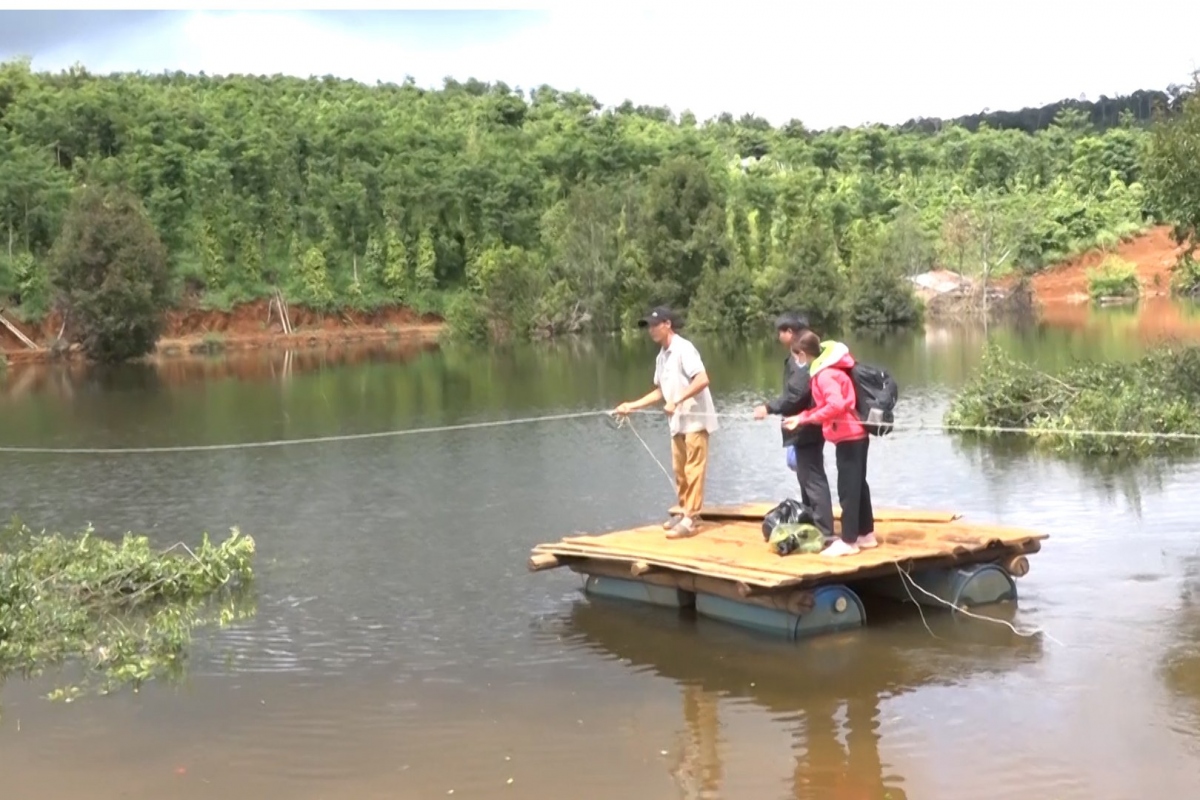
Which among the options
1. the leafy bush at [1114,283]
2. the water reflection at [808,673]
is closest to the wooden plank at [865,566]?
the water reflection at [808,673]

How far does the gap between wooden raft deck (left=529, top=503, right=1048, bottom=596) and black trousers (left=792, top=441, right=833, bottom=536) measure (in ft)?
1.59

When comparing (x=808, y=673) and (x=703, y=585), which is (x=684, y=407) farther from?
(x=808, y=673)

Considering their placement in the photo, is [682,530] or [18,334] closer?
[682,530]

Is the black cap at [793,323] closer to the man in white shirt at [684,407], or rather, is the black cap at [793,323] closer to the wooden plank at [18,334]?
the man in white shirt at [684,407]

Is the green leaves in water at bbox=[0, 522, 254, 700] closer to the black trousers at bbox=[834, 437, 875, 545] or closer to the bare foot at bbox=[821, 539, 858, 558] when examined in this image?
the bare foot at bbox=[821, 539, 858, 558]

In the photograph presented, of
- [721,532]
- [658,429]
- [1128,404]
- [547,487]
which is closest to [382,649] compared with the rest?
[721,532]

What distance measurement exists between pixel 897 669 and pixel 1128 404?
34.7 feet

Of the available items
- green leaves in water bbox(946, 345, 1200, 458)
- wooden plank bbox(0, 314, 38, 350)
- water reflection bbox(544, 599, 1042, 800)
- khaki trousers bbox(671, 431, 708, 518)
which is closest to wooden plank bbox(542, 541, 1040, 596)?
water reflection bbox(544, 599, 1042, 800)

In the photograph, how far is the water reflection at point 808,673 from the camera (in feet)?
26.1

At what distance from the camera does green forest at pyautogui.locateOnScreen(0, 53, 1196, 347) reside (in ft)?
239

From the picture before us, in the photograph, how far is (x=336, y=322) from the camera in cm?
8038

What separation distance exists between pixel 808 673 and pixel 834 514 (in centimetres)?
312

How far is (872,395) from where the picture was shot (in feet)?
37.5

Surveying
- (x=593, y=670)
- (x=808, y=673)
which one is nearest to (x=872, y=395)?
(x=808, y=673)
